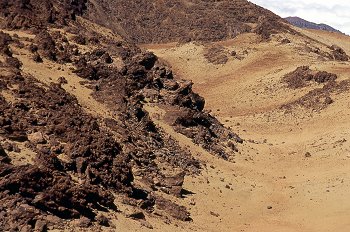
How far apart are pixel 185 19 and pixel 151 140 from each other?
51.3 metres

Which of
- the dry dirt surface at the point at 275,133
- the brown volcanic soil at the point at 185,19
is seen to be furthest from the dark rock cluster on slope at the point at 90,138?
the brown volcanic soil at the point at 185,19

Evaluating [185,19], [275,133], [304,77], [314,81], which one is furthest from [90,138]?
[185,19]

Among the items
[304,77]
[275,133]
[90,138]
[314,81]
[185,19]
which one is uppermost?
[185,19]

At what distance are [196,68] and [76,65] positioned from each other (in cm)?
3095

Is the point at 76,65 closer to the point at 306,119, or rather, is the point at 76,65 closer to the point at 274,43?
the point at 306,119

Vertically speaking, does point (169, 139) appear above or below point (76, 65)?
below

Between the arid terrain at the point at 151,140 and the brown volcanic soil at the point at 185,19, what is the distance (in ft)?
59.9

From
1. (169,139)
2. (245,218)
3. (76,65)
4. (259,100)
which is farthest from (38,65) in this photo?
(259,100)

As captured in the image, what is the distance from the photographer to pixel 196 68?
2382 inches

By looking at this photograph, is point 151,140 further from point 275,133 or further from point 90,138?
point 275,133

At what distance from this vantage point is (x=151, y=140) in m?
27.5

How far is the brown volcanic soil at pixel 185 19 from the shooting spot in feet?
241

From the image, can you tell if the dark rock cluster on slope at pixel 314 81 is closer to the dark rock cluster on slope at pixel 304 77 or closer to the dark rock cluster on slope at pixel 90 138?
the dark rock cluster on slope at pixel 304 77

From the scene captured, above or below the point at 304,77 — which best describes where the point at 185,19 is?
above
